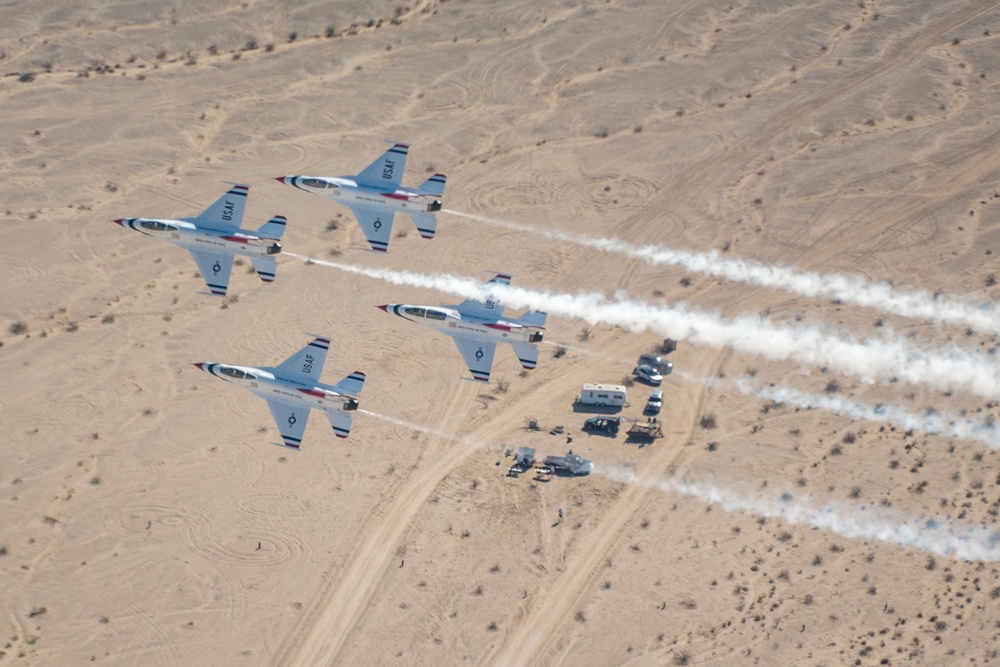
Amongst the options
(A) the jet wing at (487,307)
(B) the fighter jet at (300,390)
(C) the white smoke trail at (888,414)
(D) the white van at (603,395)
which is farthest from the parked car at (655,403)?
(B) the fighter jet at (300,390)

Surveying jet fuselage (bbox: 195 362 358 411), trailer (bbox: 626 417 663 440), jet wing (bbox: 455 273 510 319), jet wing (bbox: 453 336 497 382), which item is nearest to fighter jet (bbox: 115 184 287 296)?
jet fuselage (bbox: 195 362 358 411)

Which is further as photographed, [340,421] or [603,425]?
[603,425]

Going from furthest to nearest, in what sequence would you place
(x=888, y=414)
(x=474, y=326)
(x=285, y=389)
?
(x=888, y=414)
(x=474, y=326)
(x=285, y=389)

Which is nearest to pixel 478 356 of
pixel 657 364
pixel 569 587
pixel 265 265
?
pixel 265 265

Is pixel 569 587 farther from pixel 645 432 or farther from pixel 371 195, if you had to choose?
pixel 371 195

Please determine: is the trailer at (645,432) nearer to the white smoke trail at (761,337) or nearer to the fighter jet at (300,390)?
the white smoke trail at (761,337)

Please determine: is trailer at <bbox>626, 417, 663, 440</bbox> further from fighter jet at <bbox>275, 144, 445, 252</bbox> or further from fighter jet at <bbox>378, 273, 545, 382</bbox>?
fighter jet at <bbox>275, 144, 445, 252</bbox>
